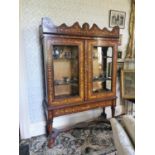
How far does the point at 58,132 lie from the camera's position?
263 cm

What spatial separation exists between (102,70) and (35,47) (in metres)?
1.17

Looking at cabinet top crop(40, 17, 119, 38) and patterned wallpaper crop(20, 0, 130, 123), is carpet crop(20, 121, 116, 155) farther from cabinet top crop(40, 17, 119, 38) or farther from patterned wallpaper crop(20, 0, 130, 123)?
cabinet top crop(40, 17, 119, 38)

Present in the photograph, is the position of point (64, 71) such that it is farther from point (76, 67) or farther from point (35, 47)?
point (35, 47)

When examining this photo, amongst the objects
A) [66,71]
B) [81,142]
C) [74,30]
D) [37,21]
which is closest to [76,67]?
[66,71]

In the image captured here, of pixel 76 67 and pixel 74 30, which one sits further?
pixel 76 67

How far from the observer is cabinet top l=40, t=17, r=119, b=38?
7.34 feet

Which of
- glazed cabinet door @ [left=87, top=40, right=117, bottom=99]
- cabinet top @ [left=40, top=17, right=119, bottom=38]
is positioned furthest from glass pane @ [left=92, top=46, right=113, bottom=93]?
cabinet top @ [left=40, top=17, right=119, bottom=38]

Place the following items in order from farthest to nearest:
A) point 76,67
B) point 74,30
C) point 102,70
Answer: point 102,70
point 76,67
point 74,30

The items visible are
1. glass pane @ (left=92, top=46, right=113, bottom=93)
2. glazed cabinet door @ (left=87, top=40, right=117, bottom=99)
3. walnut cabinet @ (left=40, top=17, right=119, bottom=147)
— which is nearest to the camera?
walnut cabinet @ (left=40, top=17, right=119, bottom=147)

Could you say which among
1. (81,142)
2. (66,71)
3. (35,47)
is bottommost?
(81,142)

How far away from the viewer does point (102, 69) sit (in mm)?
2943

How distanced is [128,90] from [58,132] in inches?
65.0
